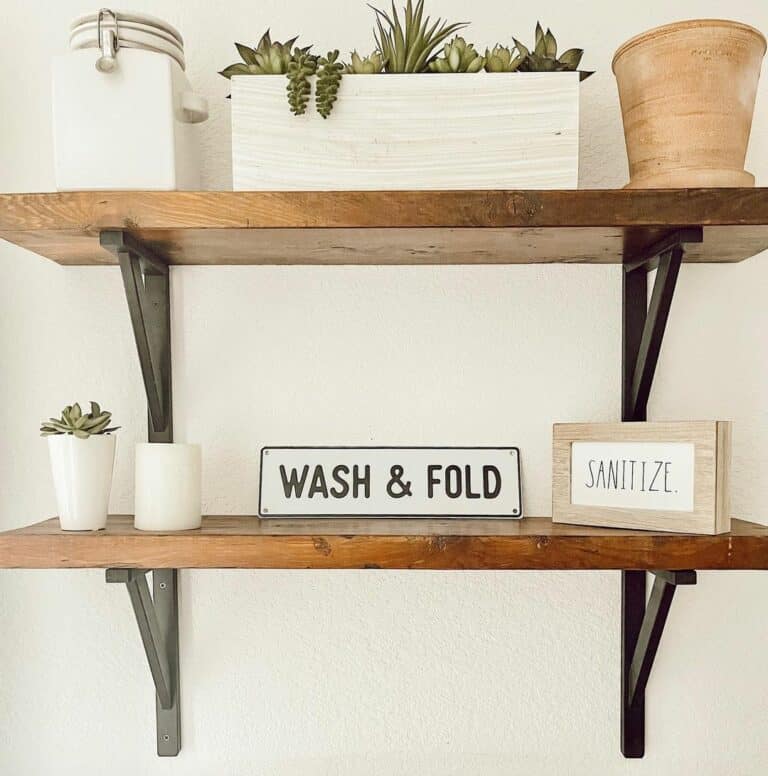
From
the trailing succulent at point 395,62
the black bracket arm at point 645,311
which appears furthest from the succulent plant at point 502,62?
the black bracket arm at point 645,311

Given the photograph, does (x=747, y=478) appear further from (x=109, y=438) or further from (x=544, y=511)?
(x=109, y=438)

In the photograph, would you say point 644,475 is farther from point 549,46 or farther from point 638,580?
point 549,46

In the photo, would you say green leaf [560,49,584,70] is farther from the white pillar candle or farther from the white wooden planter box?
the white pillar candle

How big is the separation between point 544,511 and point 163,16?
0.80 metres

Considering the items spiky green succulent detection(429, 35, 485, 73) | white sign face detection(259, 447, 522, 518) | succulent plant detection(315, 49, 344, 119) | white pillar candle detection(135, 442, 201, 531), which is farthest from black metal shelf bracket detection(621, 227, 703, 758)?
white pillar candle detection(135, 442, 201, 531)

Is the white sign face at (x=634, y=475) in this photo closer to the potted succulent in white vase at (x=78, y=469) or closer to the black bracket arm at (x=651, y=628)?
the black bracket arm at (x=651, y=628)

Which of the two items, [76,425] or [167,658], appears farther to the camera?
[167,658]

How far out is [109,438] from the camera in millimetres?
931

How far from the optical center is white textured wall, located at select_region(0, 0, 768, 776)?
1.06 meters

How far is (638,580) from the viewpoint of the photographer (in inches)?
41.2

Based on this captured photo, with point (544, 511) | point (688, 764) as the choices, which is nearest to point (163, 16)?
point (544, 511)

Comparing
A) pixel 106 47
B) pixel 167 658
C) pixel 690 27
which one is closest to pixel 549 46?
pixel 690 27

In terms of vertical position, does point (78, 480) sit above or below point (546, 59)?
below

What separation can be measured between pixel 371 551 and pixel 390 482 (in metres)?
0.16
